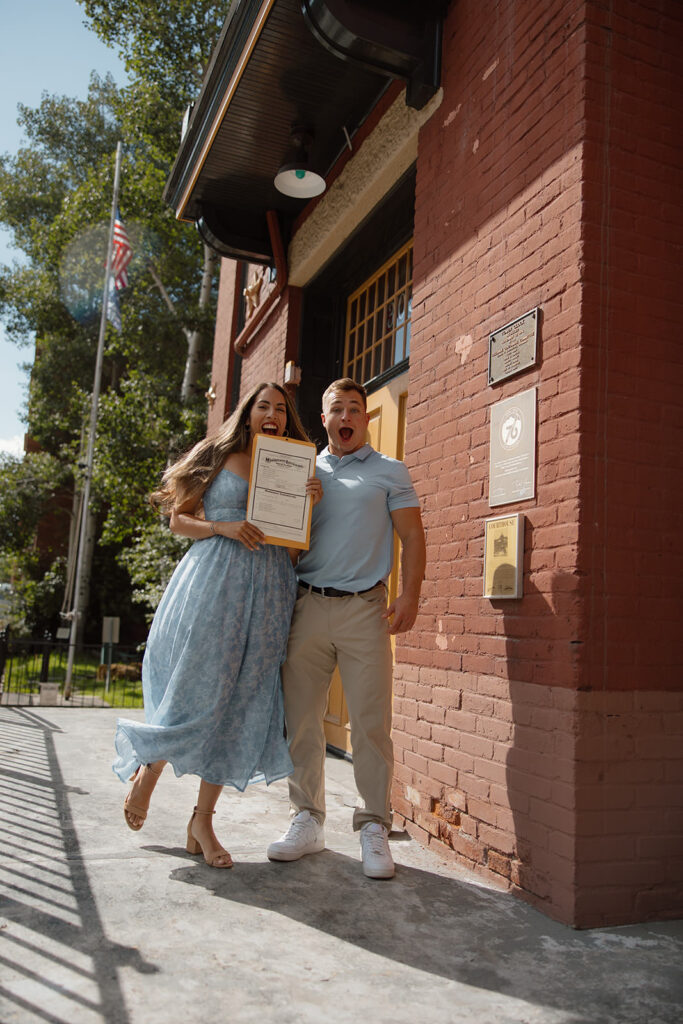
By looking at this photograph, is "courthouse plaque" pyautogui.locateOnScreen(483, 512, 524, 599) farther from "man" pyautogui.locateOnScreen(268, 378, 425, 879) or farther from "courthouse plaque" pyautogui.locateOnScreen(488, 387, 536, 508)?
"man" pyautogui.locateOnScreen(268, 378, 425, 879)

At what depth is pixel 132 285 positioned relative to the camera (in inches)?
818

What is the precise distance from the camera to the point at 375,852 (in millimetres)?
3080

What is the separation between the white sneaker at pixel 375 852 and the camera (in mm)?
3008

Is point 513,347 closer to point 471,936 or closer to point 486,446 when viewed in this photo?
point 486,446

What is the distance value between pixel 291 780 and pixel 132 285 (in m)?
19.6

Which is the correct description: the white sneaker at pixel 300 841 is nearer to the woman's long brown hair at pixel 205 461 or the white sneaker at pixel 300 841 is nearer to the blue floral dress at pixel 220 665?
the blue floral dress at pixel 220 665

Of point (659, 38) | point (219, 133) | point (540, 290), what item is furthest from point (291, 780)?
point (219, 133)

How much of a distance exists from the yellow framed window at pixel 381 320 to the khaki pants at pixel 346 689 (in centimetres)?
239

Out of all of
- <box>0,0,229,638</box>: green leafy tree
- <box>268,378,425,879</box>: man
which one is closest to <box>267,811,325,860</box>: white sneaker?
<box>268,378,425,879</box>: man

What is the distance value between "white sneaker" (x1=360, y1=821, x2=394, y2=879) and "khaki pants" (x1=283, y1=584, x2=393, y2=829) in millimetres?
52

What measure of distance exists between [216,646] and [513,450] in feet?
4.90

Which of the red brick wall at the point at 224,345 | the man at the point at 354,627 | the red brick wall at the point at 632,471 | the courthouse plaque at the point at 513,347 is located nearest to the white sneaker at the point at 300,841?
the man at the point at 354,627

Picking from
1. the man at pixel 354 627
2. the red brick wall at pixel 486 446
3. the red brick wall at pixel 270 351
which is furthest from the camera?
the red brick wall at pixel 270 351

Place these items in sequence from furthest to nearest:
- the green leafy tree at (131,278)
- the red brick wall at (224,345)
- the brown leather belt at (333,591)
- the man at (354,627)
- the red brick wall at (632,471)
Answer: the green leafy tree at (131,278), the red brick wall at (224,345), the brown leather belt at (333,591), the man at (354,627), the red brick wall at (632,471)
